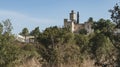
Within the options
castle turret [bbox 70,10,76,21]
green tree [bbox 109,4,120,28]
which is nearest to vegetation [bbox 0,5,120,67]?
green tree [bbox 109,4,120,28]

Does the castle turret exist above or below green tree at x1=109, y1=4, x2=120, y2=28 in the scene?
above

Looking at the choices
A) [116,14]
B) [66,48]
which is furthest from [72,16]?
[116,14]

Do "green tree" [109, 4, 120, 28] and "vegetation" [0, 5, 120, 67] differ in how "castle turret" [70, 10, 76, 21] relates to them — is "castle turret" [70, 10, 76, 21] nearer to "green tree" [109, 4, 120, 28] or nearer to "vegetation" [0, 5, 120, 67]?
"vegetation" [0, 5, 120, 67]

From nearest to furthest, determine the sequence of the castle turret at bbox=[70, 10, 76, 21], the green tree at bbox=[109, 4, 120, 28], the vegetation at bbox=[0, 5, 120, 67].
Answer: the green tree at bbox=[109, 4, 120, 28] < the vegetation at bbox=[0, 5, 120, 67] < the castle turret at bbox=[70, 10, 76, 21]

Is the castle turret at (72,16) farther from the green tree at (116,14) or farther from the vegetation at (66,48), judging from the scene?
the green tree at (116,14)

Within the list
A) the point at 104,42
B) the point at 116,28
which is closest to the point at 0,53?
the point at 116,28

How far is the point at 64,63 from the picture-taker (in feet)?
153

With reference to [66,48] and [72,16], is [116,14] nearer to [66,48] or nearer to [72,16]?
[66,48]

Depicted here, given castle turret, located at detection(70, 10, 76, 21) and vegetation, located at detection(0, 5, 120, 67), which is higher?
castle turret, located at detection(70, 10, 76, 21)

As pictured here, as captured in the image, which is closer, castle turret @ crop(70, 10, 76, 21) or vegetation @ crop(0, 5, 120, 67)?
vegetation @ crop(0, 5, 120, 67)

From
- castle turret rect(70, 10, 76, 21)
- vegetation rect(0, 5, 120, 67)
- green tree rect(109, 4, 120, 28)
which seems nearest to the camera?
green tree rect(109, 4, 120, 28)

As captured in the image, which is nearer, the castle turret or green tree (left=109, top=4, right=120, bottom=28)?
green tree (left=109, top=4, right=120, bottom=28)

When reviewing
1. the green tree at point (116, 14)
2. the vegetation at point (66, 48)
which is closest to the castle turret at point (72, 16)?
the vegetation at point (66, 48)

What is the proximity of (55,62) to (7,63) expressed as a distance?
46.2 ft
